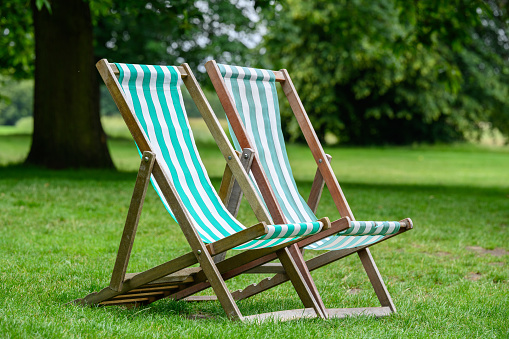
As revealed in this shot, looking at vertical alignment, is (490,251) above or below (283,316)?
below

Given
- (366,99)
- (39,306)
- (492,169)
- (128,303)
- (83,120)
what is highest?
(83,120)

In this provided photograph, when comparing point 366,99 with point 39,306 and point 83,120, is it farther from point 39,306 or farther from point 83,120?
point 39,306

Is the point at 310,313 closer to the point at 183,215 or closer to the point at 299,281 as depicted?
the point at 299,281

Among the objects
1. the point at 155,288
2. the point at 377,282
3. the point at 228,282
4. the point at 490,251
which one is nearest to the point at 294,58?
the point at 490,251

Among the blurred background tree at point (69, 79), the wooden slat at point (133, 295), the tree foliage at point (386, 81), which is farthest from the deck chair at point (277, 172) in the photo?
the tree foliage at point (386, 81)

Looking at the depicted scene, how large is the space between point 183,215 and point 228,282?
160 centimetres

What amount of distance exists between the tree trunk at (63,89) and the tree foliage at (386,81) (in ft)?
37.0

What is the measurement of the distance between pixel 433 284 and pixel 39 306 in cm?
277

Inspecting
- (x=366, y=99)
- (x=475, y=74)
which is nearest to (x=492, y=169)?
(x=475, y=74)

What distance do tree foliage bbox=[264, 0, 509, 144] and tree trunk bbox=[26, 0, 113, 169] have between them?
11.3 meters

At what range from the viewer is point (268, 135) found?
13.4 feet

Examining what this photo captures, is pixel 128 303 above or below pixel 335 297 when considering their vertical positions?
above

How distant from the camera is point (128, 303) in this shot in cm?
366

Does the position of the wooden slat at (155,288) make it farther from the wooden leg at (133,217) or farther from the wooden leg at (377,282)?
the wooden leg at (377,282)
